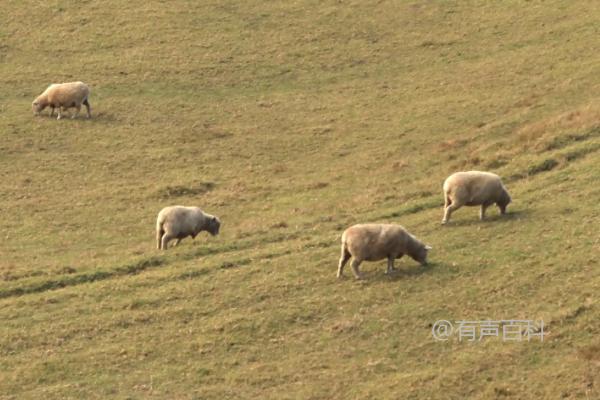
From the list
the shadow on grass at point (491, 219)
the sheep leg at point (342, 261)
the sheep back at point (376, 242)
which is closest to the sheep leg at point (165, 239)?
the sheep leg at point (342, 261)

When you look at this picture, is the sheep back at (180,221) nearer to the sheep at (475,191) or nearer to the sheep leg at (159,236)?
the sheep leg at (159,236)

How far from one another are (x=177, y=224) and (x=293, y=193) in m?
7.58

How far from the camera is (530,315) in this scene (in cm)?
2770

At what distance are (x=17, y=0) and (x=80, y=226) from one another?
29814mm

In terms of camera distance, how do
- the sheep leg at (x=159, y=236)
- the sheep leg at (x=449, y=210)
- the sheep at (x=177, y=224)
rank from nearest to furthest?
the sheep leg at (x=449, y=210) < the sheep at (x=177, y=224) < the sheep leg at (x=159, y=236)

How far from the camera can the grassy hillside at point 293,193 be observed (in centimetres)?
2662

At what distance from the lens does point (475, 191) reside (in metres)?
33.3

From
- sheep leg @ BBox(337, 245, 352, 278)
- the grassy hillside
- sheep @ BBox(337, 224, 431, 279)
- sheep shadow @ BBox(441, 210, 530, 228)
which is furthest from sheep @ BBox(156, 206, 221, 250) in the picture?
sheep shadow @ BBox(441, 210, 530, 228)

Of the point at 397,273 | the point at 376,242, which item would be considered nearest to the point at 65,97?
the point at 397,273

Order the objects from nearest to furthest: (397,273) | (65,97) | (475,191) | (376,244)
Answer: (376,244) → (397,273) → (475,191) → (65,97)

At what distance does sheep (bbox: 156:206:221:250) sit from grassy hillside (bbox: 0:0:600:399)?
0.58m

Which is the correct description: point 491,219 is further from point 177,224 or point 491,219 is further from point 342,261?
point 177,224

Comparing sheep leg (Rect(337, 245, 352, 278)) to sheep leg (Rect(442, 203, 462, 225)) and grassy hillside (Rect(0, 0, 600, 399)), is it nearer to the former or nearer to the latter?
grassy hillside (Rect(0, 0, 600, 399))

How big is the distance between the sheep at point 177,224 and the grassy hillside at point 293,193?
583 millimetres
